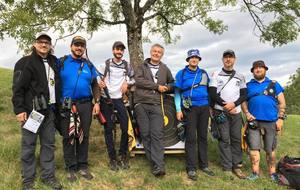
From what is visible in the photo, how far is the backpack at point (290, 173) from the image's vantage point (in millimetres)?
7762

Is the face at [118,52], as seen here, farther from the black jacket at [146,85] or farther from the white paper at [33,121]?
the white paper at [33,121]

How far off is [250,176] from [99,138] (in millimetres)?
3522

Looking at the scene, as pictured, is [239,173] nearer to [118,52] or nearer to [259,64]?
[259,64]

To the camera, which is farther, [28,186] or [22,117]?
[28,186]

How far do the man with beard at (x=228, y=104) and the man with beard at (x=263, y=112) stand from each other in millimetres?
242

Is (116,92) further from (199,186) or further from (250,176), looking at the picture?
(250,176)

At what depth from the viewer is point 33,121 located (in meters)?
6.12

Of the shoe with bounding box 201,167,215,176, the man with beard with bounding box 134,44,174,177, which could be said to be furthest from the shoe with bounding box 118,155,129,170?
the shoe with bounding box 201,167,215,176

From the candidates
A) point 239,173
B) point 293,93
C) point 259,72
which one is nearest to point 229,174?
point 239,173

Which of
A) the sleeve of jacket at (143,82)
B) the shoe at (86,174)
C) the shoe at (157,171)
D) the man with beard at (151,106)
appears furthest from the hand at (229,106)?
the shoe at (86,174)

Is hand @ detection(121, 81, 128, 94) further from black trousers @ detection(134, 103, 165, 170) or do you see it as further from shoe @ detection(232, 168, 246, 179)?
shoe @ detection(232, 168, 246, 179)

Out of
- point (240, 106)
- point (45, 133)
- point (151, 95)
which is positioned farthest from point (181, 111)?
point (45, 133)

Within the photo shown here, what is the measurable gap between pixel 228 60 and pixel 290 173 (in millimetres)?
2614

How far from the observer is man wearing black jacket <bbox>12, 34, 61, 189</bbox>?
6098 millimetres
